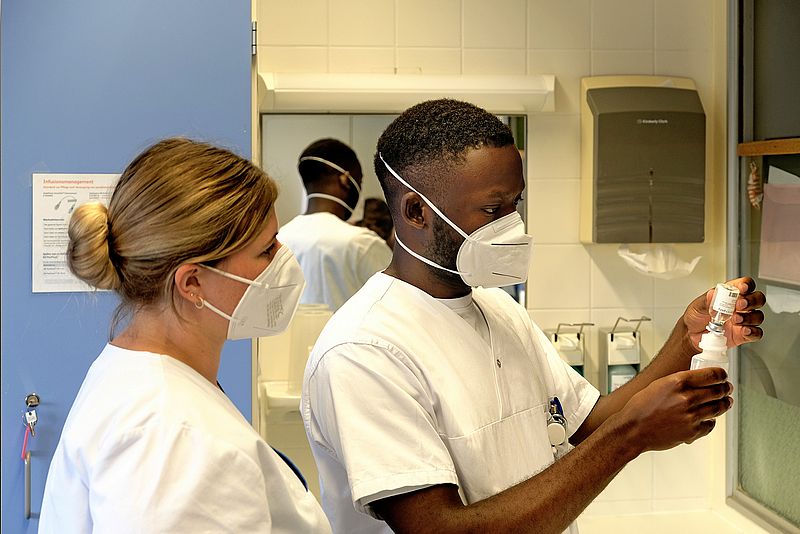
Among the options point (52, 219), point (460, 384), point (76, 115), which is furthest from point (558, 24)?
point (460, 384)

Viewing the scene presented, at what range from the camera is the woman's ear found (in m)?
1.06

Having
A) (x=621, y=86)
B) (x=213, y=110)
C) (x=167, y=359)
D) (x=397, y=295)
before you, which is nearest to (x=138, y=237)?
(x=167, y=359)

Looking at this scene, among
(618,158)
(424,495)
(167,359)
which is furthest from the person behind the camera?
(618,158)

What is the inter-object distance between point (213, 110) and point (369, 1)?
841 millimetres

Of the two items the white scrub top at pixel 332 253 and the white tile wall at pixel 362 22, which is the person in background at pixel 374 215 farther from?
the white tile wall at pixel 362 22

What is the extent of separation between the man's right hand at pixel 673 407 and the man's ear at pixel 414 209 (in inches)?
16.0

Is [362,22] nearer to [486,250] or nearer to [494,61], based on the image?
[494,61]

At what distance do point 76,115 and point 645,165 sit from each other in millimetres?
1537

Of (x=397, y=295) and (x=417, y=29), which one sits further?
(x=417, y=29)

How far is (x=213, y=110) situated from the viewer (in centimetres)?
187

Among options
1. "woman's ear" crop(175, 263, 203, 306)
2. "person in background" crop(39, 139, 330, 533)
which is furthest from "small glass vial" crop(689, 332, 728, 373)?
"woman's ear" crop(175, 263, 203, 306)

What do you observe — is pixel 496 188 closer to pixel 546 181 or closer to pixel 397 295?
pixel 397 295

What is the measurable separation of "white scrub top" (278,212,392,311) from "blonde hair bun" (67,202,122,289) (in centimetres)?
145

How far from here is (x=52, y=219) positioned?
6.00ft
